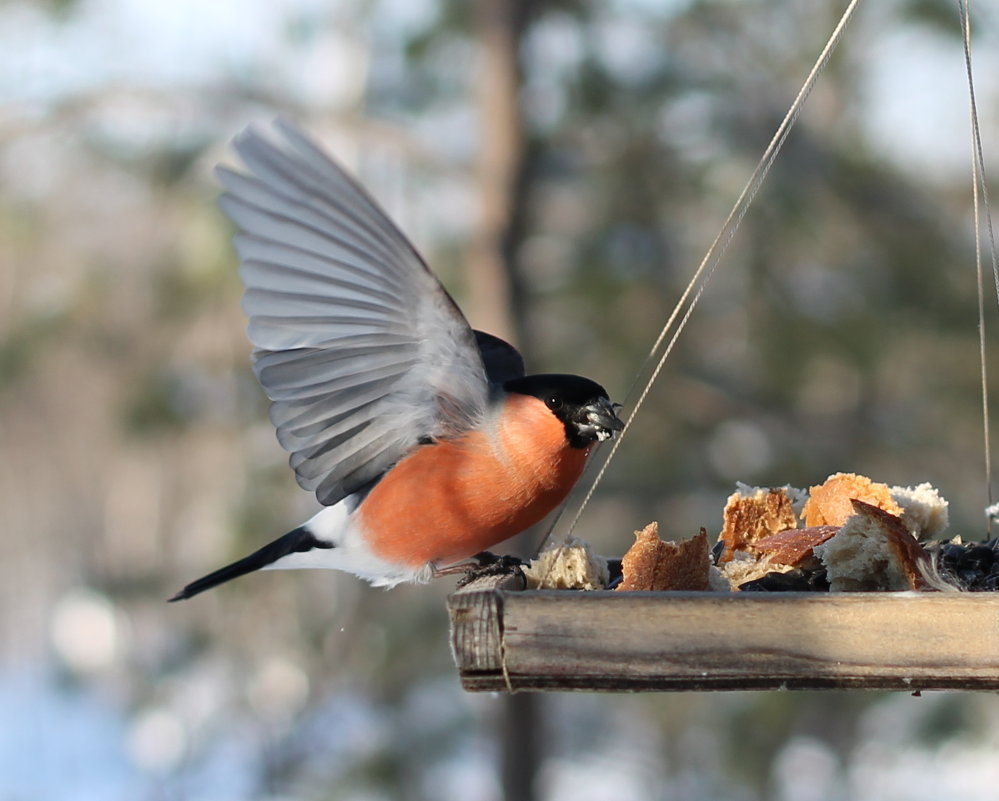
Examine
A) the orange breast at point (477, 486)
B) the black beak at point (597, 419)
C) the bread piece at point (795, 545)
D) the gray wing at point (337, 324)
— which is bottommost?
the bread piece at point (795, 545)

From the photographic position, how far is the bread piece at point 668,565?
2.30 m

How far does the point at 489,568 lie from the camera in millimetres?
2650

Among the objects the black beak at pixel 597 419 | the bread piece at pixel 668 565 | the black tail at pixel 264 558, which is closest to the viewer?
the bread piece at pixel 668 565

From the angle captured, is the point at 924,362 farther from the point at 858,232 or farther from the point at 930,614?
the point at 930,614

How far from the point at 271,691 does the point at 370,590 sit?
92.4 inches

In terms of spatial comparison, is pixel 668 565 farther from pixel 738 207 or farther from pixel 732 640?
pixel 738 207

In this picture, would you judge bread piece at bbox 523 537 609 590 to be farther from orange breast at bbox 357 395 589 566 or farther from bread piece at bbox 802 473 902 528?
bread piece at bbox 802 473 902 528

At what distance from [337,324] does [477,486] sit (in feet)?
1.57

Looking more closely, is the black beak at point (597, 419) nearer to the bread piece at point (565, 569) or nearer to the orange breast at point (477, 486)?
the orange breast at point (477, 486)

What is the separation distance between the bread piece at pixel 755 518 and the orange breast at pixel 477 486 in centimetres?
39

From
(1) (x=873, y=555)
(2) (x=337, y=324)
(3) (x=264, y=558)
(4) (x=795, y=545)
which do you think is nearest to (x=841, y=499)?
(4) (x=795, y=545)

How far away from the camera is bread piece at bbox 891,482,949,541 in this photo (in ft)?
8.88

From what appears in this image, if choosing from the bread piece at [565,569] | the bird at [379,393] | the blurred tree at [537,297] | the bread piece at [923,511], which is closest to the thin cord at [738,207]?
the bread piece at [565,569]

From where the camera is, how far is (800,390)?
26.1ft
